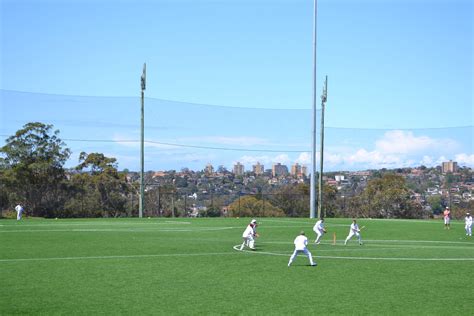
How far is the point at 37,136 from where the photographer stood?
236 ft

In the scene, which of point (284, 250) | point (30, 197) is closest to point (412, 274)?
point (284, 250)

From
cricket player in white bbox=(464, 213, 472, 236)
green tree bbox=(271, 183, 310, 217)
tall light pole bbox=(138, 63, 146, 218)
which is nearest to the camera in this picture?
cricket player in white bbox=(464, 213, 472, 236)

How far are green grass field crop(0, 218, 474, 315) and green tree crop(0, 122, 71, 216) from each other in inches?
1142

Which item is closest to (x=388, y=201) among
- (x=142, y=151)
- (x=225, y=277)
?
(x=142, y=151)

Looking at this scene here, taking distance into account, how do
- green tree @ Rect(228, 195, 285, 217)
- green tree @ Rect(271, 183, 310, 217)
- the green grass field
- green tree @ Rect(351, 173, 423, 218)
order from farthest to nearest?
green tree @ Rect(271, 183, 310, 217), green tree @ Rect(351, 173, 423, 218), green tree @ Rect(228, 195, 285, 217), the green grass field

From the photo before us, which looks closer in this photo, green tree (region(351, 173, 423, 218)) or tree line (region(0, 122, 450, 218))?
tree line (region(0, 122, 450, 218))

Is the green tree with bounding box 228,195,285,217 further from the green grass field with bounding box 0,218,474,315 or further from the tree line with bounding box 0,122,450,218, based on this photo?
the green grass field with bounding box 0,218,474,315

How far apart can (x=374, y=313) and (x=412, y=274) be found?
767cm

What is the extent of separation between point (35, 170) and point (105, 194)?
7393 mm

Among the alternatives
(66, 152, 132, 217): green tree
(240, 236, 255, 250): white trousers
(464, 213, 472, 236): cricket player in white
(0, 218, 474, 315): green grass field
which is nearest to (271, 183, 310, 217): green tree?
(66, 152, 132, 217): green tree

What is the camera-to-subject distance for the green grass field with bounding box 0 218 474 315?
731 inches

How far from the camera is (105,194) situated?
245 feet

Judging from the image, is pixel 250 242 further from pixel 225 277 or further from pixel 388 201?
pixel 388 201

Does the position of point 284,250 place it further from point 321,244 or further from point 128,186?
point 128,186
